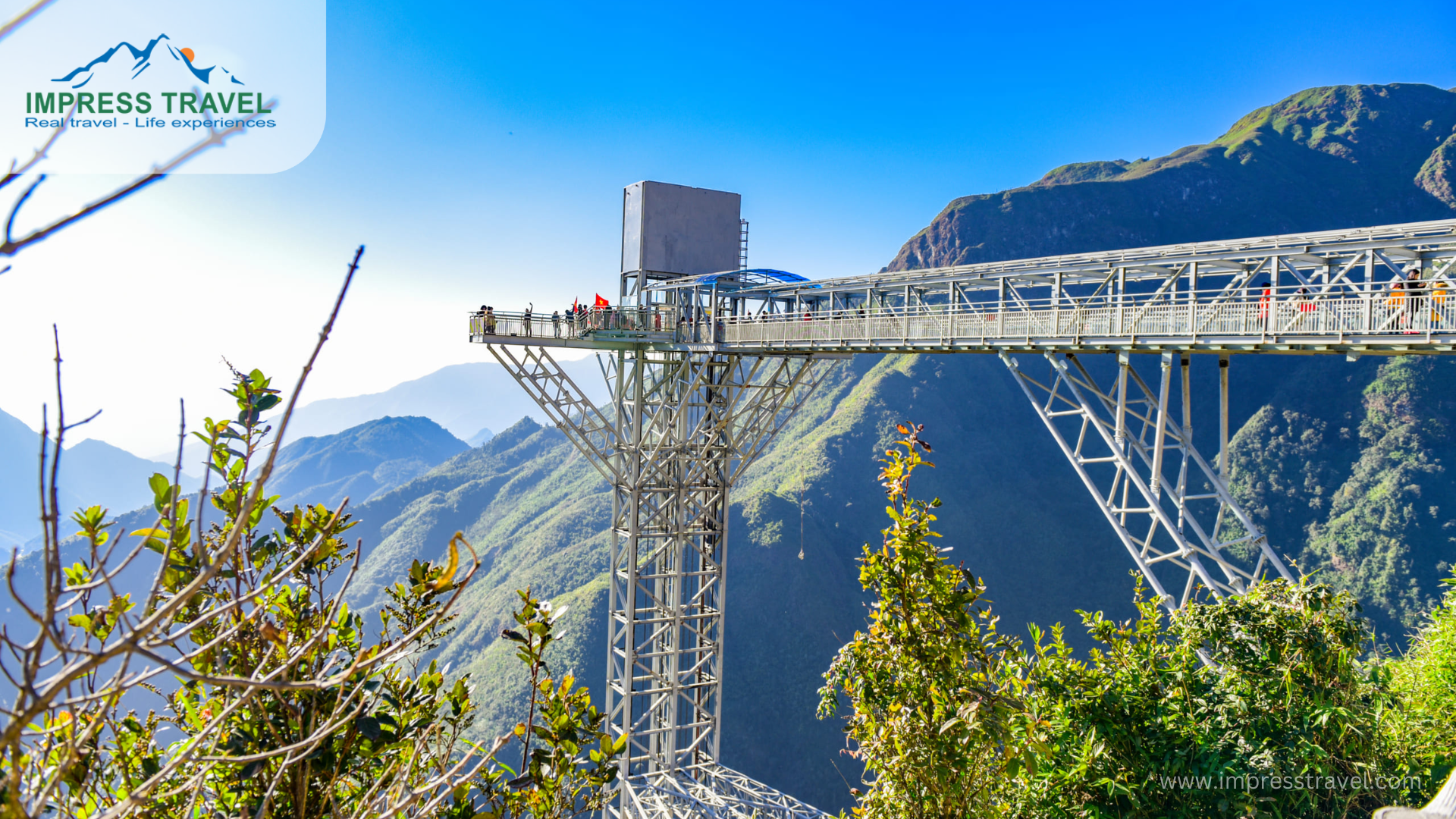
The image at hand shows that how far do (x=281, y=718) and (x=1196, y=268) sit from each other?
8.14 metres

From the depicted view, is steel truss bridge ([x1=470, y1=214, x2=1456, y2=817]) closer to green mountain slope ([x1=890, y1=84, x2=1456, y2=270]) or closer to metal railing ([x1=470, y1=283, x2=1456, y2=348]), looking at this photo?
metal railing ([x1=470, y1=283, x2=1456, y2=348])

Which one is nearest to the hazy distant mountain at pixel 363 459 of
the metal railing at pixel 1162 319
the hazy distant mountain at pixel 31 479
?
the hazy distant mountain at pixel 31 479

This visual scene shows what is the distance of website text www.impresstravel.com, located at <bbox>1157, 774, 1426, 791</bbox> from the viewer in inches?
182

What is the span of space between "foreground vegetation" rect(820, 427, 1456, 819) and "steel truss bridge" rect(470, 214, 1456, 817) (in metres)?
1.37

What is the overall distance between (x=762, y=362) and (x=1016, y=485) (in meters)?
52.0

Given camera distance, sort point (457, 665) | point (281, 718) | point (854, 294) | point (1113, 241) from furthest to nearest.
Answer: point (1113, 241) < point (457, 665) < point (854, 294) < point (281, 718)

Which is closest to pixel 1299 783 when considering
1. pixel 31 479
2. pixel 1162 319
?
A: pixel 1162 319

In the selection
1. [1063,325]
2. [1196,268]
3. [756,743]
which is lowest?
[756,743]

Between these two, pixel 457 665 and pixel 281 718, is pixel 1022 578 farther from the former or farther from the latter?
pixel 281 718

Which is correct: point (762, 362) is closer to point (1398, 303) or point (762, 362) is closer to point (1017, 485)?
point (1398, 303)

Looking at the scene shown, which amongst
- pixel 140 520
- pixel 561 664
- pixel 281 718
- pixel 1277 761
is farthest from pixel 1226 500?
pixel 140 520

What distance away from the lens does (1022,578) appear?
2085 inches

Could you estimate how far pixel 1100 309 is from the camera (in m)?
7.43

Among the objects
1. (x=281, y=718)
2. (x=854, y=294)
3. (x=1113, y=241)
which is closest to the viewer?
(x=281, y=718)
